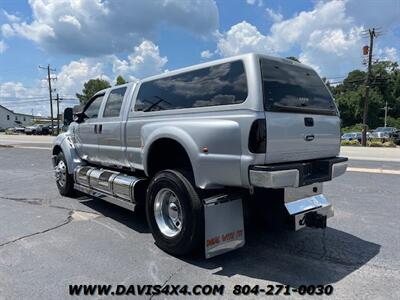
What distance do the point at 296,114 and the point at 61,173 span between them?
5385mm

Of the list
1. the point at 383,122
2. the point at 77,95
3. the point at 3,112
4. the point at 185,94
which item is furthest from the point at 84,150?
the point at 3,112

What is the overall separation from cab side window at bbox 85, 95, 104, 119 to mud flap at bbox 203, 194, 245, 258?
3494mm

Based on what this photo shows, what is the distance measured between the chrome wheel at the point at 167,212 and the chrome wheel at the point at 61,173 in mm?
3566

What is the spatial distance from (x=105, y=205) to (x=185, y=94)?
3335mm

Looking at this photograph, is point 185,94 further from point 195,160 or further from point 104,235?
point 104,235

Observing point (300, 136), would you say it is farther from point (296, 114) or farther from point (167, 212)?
point (167, 212)

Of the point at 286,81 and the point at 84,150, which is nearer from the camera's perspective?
the point at 286,81

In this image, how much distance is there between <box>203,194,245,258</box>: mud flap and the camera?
152 inches

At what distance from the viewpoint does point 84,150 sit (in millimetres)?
6961

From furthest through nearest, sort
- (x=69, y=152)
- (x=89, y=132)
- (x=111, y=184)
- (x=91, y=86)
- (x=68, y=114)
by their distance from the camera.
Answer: (x=91, y=86) < (x=68, y=114) < (x=69, y=152) < (x=89, y=132) < (x=111, y=184)

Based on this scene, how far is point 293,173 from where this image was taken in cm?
369

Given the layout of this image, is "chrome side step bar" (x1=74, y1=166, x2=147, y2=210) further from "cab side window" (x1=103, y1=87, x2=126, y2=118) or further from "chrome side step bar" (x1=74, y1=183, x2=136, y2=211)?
"cab side window" (x1=103, y1=87, x2=126, y2=118)

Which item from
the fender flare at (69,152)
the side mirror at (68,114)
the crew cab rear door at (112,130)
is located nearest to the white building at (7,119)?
the side mirror at (68,114)

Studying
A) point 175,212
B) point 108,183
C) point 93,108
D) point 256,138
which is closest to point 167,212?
point 175,212
